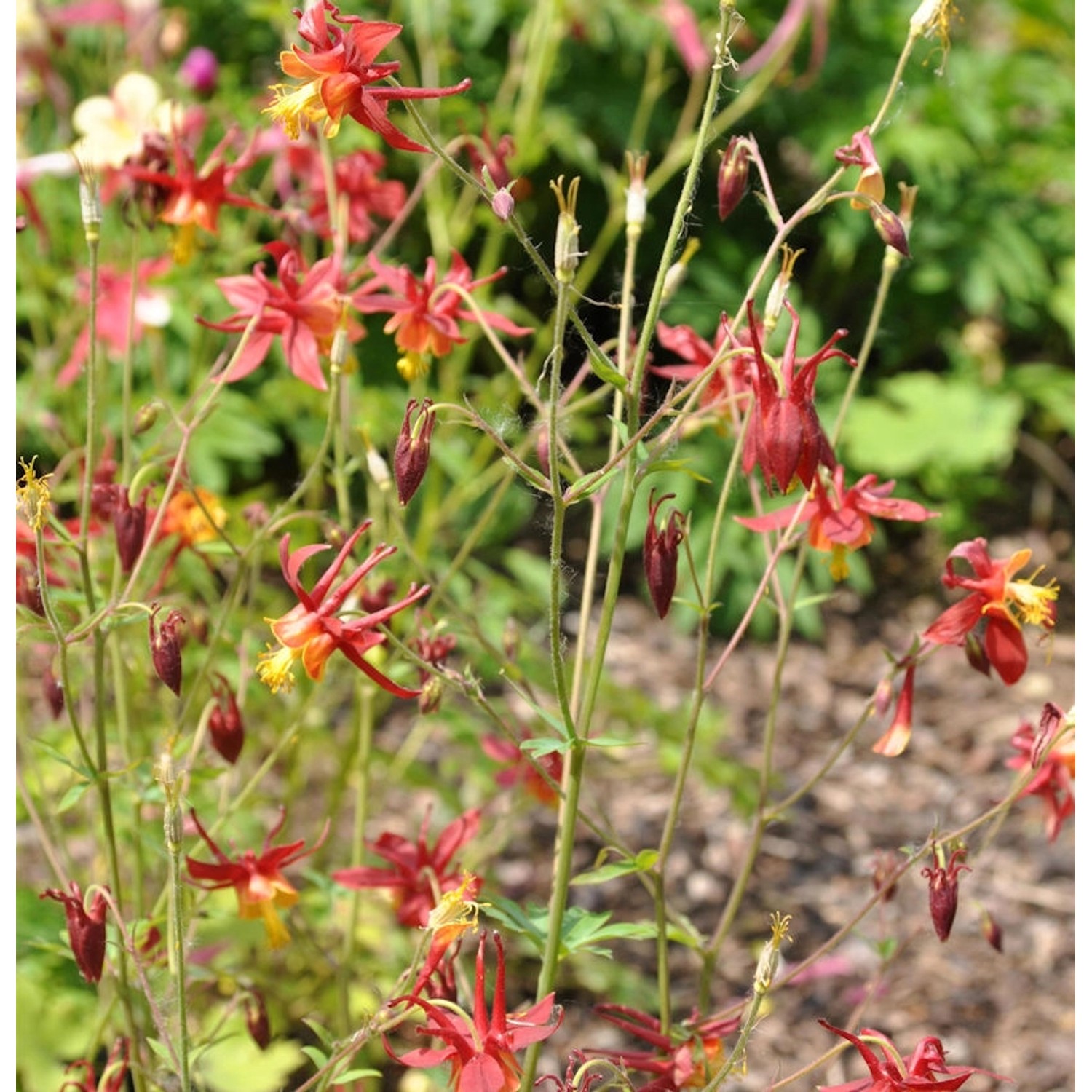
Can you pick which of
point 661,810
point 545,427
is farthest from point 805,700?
point 545,427

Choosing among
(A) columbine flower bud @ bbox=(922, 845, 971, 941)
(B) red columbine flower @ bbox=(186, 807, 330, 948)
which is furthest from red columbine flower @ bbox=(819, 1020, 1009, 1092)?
(B) red columbine flower @ bbox=(186, 807, 330, 948)

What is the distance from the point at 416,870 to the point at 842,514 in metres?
0.55

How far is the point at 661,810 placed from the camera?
314 cm

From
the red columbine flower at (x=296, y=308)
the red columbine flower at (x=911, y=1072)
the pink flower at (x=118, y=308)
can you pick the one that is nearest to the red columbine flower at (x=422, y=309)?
the red columbine flower at (x=296, y=308)

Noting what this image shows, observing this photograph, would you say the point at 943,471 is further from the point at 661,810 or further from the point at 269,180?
the point at 269,180

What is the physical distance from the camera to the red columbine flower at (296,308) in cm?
139

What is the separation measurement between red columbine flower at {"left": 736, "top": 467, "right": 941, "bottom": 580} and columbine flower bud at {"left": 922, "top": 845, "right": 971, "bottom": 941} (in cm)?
27

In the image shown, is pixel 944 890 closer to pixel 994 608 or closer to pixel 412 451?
pixel 994 608

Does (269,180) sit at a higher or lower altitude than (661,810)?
higher

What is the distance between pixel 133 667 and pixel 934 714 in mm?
2165

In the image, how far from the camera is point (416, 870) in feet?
4.81

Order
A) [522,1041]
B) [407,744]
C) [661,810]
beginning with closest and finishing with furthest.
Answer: [522,1041], [407,744], [661,810]

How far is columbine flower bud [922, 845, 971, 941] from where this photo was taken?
124 centimetres

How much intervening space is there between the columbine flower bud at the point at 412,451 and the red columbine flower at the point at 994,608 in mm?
467
